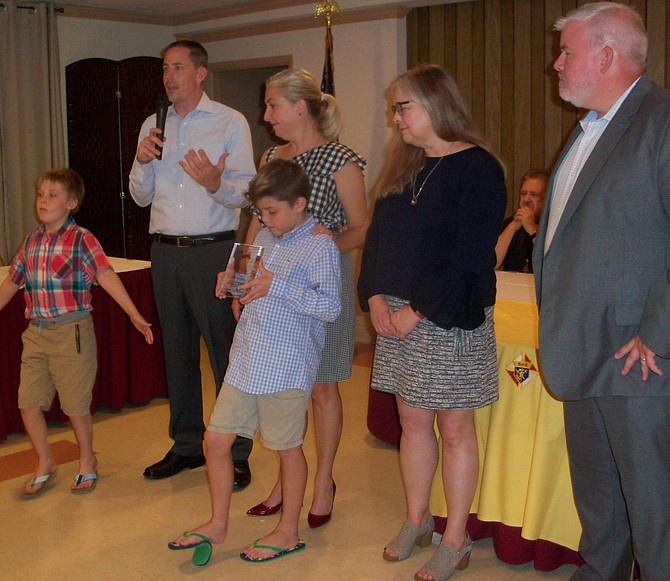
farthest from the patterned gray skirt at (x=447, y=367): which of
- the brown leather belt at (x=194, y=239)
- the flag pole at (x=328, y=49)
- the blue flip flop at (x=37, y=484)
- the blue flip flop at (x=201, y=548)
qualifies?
the flag pole at (x=328, y=49)

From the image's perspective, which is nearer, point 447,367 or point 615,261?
point 615,261

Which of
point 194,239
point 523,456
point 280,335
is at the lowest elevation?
point 523,456

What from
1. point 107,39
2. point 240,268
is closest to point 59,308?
point 240,268

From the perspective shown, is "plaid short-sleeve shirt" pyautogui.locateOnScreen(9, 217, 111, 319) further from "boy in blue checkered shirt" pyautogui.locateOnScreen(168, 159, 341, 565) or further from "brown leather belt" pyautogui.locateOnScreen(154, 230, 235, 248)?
"boy in blue checkered shirt" pyautogui.locateOnScreen(168, 159, 341, 565)

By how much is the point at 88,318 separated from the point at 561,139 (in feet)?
10.5

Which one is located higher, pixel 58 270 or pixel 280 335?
pixel 58 270

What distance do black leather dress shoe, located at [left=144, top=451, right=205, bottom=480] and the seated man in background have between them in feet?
5.60

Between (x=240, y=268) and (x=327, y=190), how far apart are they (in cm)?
43

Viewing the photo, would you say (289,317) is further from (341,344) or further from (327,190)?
(327,190)

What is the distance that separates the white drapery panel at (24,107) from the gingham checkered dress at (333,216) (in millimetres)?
4172

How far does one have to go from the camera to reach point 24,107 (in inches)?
250

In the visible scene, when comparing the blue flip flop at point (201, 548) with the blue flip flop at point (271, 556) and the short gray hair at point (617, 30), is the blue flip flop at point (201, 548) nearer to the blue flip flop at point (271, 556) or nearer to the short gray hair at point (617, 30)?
the blue flip flop at point (271, 556)

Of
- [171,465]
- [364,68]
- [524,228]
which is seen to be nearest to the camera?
[171,465]

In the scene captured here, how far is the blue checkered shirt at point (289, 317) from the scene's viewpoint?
8.31 ft
